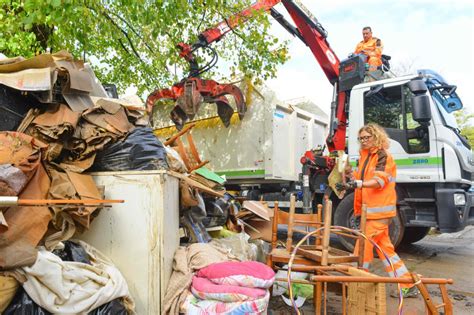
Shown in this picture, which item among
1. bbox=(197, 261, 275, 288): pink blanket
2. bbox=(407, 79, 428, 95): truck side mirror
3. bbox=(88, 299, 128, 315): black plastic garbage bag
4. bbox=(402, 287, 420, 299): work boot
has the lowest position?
bbox=(402, 287, 420, 299): work boot

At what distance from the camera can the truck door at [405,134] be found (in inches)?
182

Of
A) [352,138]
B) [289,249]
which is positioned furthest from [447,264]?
[289,249]

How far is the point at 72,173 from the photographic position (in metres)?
2.31

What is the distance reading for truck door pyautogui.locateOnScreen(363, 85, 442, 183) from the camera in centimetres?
462

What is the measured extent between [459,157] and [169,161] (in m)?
3.84

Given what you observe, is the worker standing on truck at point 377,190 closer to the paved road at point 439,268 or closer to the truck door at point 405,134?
the paved road at point 439,268

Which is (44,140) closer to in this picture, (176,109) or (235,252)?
(235,252)

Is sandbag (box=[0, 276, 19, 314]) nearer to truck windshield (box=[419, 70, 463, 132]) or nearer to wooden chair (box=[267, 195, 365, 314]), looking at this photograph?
wooden chair (box=[267, 195, 365, 314])

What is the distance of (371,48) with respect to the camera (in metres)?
5.80

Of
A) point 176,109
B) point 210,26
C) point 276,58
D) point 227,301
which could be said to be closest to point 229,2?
point 210,26

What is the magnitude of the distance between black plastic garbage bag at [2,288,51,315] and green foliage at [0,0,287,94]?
2.35m

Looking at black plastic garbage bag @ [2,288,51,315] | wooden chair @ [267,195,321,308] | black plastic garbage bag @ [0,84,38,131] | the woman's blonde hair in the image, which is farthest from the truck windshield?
Result: black plastic garbage bag @ [2,288,51,315]

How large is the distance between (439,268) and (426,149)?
5.21ft

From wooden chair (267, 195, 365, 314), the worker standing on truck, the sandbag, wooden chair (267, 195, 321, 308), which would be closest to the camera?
the sandbag
